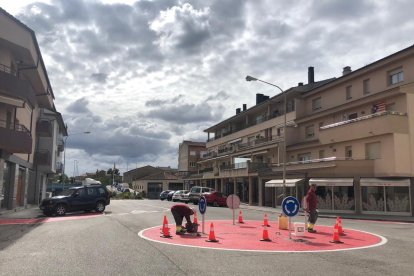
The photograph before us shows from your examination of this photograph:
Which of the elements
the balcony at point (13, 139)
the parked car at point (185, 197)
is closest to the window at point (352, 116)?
the parked car at point (185, 197)

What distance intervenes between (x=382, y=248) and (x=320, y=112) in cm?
2934

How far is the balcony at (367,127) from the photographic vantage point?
1219 inches

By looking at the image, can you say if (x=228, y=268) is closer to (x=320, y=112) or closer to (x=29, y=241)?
(x=29, y=241)

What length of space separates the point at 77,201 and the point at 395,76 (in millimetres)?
24305

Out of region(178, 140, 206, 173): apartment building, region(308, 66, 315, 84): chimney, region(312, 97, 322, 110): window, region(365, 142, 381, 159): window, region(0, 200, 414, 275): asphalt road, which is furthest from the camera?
region(178, 140, 206, 173): apartment building

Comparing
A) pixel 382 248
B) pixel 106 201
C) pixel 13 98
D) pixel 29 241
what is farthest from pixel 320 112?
pixel 29 241

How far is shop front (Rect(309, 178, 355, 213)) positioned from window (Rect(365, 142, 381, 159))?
229cm

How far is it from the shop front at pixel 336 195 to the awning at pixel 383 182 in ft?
3.30

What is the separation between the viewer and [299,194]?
37750mm

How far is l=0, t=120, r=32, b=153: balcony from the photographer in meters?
25.8

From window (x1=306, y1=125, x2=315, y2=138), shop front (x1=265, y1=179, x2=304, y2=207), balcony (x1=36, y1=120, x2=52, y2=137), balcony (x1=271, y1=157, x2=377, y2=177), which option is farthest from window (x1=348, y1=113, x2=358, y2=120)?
balcony (x1=36, y1=120, x2=52, y2=137)

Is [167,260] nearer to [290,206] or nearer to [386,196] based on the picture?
[290,206]

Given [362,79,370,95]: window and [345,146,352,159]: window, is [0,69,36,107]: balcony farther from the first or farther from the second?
[362,79,370,95]: window

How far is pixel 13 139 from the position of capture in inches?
1045
